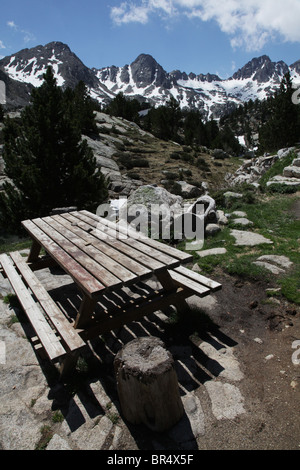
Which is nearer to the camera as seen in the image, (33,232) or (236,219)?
(33,232)

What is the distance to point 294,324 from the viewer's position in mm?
3617

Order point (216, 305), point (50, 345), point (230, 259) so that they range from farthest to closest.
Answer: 1. point (230, 259)
2. point (216, 305)
3. point (50, 345)

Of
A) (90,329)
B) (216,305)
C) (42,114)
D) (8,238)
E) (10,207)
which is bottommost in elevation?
(8,238)

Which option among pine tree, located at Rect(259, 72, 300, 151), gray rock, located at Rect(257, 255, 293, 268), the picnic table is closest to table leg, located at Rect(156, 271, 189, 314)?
the picnic table

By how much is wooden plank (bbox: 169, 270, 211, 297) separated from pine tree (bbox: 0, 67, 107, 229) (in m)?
5.99

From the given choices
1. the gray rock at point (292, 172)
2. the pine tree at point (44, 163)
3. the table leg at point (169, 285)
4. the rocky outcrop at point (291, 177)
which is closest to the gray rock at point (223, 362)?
the table leg at point (169, 285)

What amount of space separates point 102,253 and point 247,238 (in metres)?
4.00

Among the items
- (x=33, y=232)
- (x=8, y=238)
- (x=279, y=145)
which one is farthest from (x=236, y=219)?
(x=279, y=145)

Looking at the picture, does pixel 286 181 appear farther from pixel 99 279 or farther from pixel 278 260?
pixel 99 279

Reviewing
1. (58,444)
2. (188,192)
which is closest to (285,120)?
(188,192)

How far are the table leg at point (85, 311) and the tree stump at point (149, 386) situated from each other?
0.68 m

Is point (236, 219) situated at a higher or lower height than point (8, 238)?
higher

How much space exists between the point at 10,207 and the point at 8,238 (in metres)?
3.06
